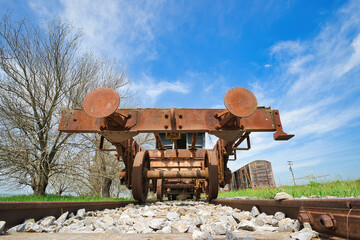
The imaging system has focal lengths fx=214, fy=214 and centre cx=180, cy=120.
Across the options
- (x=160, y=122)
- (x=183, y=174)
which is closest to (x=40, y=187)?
(x=183, y=174)

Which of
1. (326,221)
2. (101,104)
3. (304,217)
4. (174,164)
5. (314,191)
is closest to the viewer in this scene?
(326,221)

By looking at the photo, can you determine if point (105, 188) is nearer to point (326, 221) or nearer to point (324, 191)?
point (324, 191)

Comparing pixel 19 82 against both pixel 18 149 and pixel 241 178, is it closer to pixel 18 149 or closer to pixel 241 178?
pixel 18 149

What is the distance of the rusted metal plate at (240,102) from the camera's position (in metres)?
2.25

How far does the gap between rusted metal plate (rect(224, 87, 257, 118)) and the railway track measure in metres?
0.90

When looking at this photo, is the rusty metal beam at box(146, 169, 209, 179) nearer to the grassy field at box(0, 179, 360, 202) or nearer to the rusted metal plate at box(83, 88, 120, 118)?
the grassy field at box(0, 179, 360, 202)

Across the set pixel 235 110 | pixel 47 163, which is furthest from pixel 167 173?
pixel 47 163

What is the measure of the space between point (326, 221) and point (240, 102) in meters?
1.31

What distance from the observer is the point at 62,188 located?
29.7ft

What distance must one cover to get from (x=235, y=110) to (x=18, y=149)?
287 inches

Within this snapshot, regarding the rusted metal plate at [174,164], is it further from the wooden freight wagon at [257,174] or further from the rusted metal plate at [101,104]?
the wooden freight wagon at [257,174]

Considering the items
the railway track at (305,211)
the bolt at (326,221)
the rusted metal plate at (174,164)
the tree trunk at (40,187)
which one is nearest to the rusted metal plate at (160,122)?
the railway track at (305,211)

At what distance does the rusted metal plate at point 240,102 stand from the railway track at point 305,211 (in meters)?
0.90

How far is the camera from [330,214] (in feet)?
4.10
